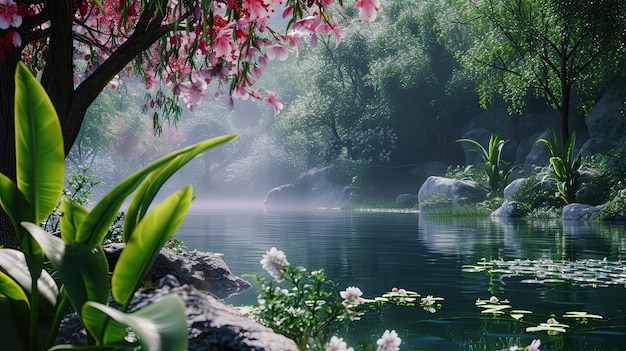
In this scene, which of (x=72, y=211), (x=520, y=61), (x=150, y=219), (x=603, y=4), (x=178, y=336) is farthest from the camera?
(x=520, y=61)

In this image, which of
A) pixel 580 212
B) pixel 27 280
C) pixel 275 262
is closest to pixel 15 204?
pixel 27 280

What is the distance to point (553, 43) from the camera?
2239 centimetres

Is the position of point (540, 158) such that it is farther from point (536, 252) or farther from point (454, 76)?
point (536, 252)

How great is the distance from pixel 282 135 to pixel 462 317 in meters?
44.0

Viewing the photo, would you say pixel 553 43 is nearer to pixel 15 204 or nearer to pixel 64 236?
pixel 64 236

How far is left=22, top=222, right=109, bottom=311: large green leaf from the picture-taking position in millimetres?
2412

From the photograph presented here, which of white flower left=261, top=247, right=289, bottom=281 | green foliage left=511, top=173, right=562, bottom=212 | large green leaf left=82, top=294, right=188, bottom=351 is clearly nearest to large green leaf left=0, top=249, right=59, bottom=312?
large green leaf left=82, top=294, right=188, bottom=351

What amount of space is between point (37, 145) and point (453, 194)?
23877 millimetres

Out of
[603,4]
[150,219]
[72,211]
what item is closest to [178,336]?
[150,219]

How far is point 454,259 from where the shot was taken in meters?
9.72

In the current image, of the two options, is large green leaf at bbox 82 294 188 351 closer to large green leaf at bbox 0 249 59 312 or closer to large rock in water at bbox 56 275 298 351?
large rock in water at bbox 56 275 298 351

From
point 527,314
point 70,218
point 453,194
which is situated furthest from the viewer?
point 453,194

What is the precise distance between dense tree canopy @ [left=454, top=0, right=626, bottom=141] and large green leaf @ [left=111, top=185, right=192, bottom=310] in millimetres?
18890

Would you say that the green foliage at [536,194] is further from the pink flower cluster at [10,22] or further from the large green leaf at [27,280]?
the large green leaf at [27,280]
